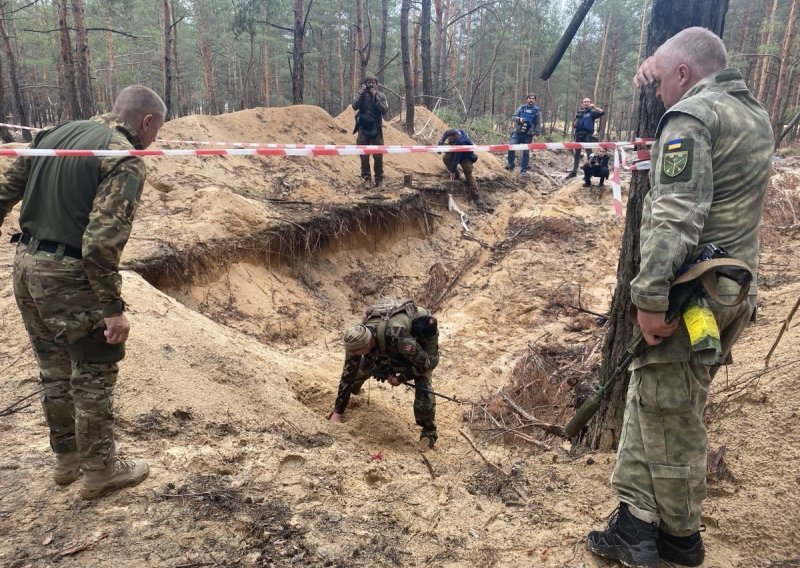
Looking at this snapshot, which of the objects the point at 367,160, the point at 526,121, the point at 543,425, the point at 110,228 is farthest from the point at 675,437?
the point at 526,121

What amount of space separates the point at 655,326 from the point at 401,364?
2527 millimetres

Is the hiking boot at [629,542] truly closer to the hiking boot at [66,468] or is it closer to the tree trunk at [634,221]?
the tree trunk at [634,221]

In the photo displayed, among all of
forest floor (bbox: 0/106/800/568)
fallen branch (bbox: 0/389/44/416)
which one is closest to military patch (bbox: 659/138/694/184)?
forest floor (bbox: 0/106/800/568)

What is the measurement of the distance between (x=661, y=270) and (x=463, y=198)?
388 inches

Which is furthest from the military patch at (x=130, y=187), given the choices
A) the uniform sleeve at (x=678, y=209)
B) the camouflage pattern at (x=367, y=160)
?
the camouflage pattern at (x=367, y=160)

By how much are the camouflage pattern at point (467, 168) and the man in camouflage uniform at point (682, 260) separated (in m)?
9.48

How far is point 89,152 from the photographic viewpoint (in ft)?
7.25

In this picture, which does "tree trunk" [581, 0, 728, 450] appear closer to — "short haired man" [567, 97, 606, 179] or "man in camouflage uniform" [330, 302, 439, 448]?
"man in camouflage uniform" [330, 302, 439, 448]

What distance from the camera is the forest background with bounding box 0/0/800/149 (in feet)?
65.2

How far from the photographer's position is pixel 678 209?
1752 mm

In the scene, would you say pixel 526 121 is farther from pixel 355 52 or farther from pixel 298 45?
pixel 355 52

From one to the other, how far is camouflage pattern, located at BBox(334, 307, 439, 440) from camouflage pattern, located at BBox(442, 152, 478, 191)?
786 centimetres

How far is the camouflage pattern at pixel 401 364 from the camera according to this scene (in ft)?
12.8

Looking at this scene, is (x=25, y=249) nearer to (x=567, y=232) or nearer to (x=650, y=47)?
(x=650, y=47)
